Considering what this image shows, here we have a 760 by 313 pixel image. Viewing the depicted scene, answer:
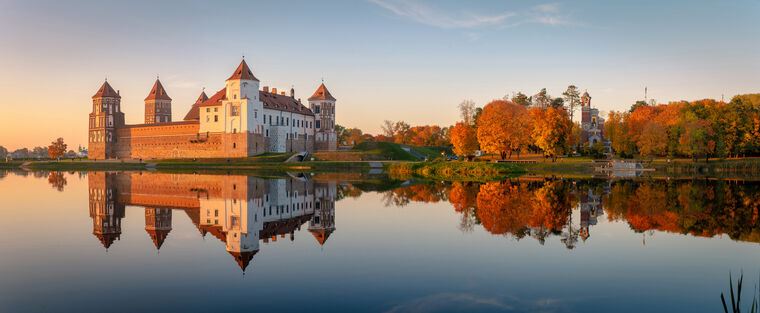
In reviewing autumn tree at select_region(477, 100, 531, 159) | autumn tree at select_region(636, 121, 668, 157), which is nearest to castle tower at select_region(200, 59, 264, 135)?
autumn tree at select_region(477, 100, 531, 159)

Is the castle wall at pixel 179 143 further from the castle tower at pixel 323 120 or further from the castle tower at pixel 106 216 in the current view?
the castle tower at pixel 106 216

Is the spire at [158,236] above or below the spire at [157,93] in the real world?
below

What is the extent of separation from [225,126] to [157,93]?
27.6 meters

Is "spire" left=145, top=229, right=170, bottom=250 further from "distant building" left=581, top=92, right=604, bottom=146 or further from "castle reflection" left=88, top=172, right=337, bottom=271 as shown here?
"distant building" left=581, top=92, right=604, bottom=146

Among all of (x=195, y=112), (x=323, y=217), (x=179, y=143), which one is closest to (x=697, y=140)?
(x=323, y=217)

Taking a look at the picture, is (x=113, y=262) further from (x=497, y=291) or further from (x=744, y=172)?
(x=744, y=172)

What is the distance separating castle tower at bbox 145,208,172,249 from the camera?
43.2 ft

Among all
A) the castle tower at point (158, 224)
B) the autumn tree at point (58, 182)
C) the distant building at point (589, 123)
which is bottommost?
the castle tower at point (158, 224)

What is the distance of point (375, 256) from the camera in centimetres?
1104

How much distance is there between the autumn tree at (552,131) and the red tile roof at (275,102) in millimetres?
35048

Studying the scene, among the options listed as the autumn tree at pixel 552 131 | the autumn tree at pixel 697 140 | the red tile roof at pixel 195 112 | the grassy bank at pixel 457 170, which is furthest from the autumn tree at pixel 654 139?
the red tile roof at pixel 195 112

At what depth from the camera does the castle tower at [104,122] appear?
266 ft

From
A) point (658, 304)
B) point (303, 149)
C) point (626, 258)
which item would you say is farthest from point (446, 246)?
point (303, 149)

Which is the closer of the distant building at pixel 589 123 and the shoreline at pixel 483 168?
the shoreline at pixel 483 168
